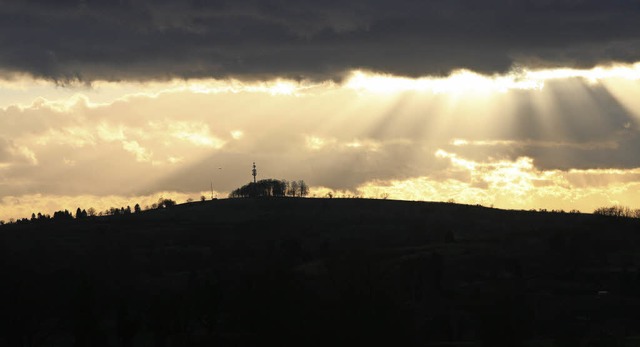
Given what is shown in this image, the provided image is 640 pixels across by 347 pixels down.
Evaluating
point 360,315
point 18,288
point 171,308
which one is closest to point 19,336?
point 18,288

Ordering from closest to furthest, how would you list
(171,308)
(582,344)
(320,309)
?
(582,344) < (320,309) < (171,308)

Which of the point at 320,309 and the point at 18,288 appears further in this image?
the point at 18,288

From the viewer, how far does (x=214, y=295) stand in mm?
197500

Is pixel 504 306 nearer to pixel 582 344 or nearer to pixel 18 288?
pixel 582 344

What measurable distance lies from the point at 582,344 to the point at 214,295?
64.5 m

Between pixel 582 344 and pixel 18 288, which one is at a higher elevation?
pixel 18 288

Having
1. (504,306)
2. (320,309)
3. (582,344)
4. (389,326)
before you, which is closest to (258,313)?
(320,309)

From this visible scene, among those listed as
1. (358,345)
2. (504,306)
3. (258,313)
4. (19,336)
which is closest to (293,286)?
(258,313)

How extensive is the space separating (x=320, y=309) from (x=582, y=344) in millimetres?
40519

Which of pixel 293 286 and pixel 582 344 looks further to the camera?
pixel 293 286

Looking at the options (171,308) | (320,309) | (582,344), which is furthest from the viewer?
(171,308)

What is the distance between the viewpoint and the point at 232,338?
7407 inches

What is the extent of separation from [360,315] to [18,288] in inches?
2530

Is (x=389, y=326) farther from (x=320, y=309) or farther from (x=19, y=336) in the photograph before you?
(x=19, y=336)
